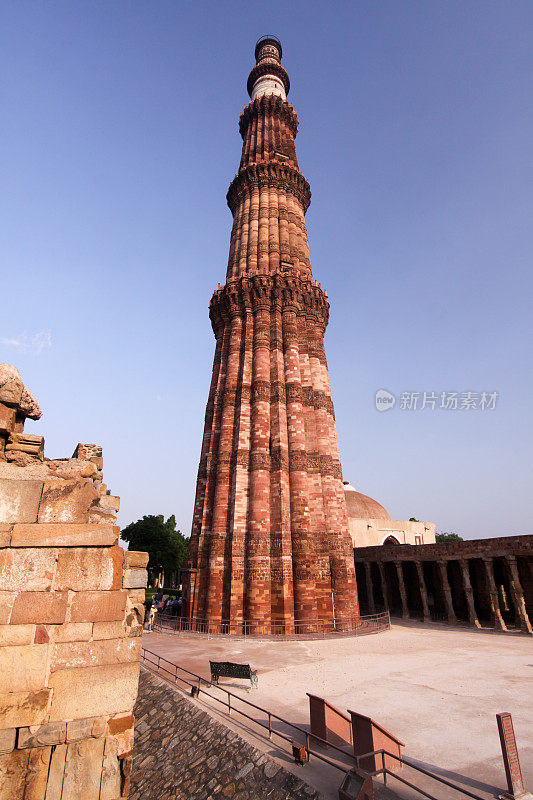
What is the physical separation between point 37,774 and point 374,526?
1368 inches

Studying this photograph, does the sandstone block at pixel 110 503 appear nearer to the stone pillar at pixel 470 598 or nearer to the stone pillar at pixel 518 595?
the stone pillar at pixel 518 595

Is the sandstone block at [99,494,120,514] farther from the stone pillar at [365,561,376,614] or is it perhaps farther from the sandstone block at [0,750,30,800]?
the stone pillar at [365,561,376,614]

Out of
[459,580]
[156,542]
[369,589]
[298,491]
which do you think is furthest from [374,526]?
[156,542]

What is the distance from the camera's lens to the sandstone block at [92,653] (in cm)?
430

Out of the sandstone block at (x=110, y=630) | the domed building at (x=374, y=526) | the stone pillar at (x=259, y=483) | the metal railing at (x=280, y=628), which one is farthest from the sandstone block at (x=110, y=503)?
the domed building at (x=374, y=526)

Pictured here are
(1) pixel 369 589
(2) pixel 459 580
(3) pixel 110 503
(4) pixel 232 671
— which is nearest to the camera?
(3) pixel 110 503

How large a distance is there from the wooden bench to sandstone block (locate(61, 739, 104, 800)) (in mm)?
6015

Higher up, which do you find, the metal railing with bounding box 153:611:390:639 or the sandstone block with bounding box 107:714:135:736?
the sandstone block with bounding box 107:714:135:736

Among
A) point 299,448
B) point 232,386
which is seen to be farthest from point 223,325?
point 299,448

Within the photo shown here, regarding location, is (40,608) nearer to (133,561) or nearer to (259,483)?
(133,561)

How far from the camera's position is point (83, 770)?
4215 mm

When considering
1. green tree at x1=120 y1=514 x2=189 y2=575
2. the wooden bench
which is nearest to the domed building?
green tree at x1=120 y1=514 x2=189 y2=575

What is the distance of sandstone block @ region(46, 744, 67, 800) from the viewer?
13.3 ft

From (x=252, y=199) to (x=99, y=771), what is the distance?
34198 millimetres
